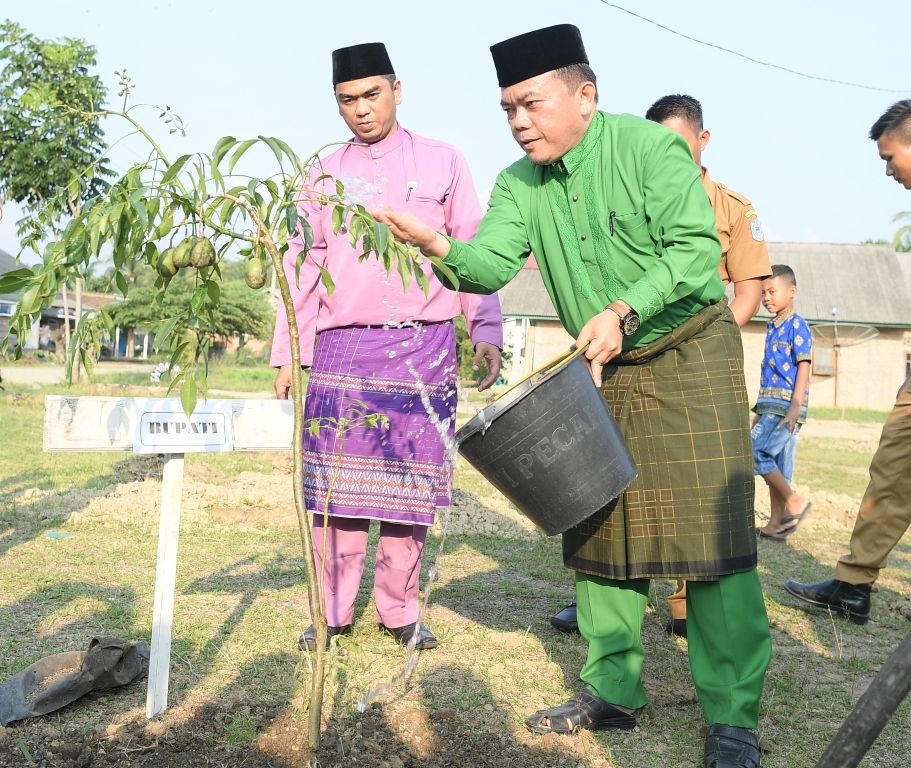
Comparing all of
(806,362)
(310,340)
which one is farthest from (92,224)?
(806,362)

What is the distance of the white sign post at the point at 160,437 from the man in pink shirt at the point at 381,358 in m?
0.79

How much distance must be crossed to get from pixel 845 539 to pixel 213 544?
4.47 metres

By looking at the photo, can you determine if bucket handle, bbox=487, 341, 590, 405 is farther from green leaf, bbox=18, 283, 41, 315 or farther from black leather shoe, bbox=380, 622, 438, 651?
black leather shoe, bbox=380, 622, 438, 651

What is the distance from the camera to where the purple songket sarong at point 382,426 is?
145 inches

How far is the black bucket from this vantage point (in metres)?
2.59

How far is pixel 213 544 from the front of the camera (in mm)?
5453

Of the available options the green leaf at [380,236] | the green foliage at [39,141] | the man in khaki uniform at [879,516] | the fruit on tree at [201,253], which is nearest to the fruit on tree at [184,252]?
the fruit on tree at [201,253]

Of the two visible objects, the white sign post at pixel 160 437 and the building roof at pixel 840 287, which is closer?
the white sign post at pixel 160 437

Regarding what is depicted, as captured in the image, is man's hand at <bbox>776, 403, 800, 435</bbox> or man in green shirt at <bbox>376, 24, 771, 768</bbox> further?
man's hand at <bbox>776, 403, 800, 435</bbox>

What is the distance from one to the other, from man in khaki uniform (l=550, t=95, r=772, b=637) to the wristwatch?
1642 mm

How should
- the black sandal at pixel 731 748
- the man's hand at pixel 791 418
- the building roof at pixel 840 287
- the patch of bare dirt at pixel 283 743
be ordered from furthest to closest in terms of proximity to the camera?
1. the building roof at pixel 840 287
2. the man's hand at pixel 791 418
3. the black sandal at pixel 731 748
4. the patch of bare dirt at pixel 283 743

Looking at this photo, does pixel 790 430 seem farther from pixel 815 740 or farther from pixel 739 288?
→ pixel 815 740

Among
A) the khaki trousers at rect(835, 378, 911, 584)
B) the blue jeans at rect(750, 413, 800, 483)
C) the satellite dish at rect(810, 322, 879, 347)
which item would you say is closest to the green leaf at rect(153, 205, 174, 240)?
the khaki trousers at rect(835, 378, 911, 584)

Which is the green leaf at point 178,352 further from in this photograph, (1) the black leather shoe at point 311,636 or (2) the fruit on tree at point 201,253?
(1) the black leather shoe at point 311,636
